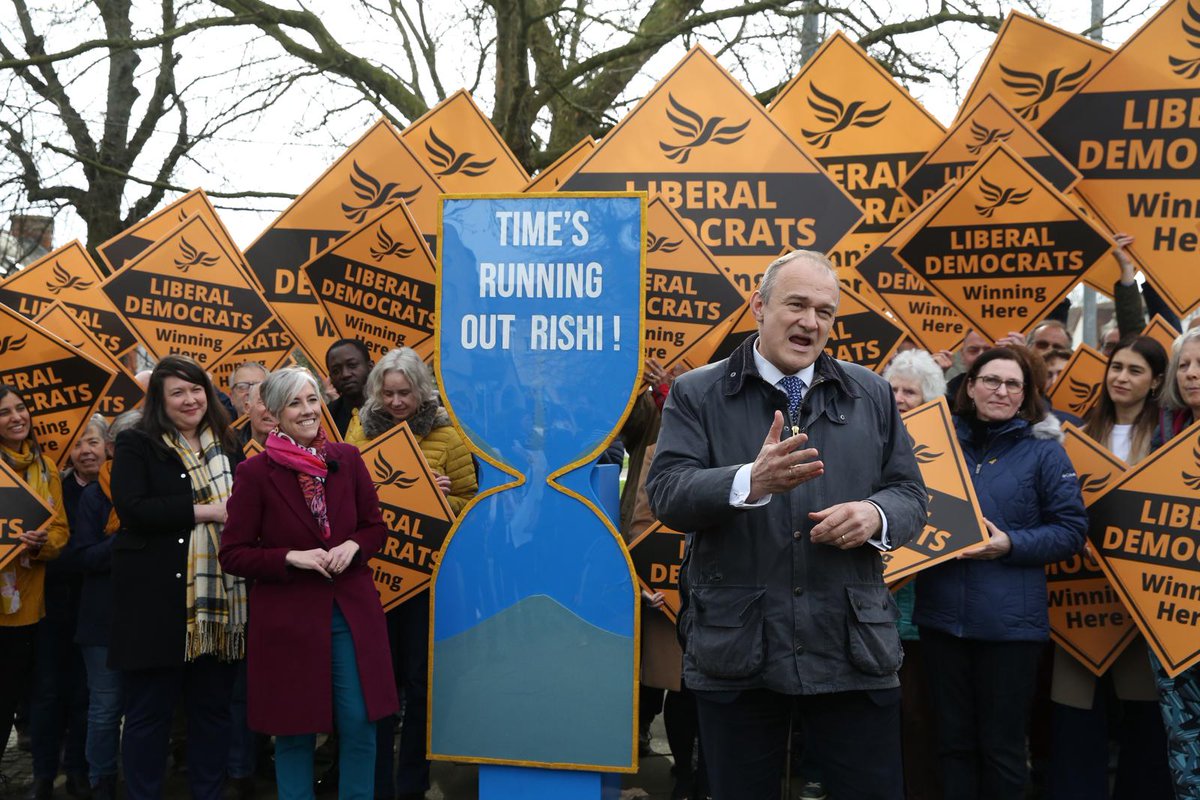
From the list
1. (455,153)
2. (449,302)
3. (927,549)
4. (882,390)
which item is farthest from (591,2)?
(882,390)

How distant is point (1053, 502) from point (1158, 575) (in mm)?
457

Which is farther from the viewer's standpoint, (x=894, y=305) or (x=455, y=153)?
(x=455, y=153)

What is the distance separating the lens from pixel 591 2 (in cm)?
1066

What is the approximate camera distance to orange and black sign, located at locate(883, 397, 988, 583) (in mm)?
4340

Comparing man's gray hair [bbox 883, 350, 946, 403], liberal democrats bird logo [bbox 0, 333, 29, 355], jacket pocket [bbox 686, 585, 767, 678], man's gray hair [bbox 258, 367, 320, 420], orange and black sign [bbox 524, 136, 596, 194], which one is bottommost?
jacket pocket [bbox 686, 585, 767, 678]

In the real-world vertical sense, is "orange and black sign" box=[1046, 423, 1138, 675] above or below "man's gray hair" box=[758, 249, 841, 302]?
below

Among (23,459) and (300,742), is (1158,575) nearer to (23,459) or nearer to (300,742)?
(300,742)

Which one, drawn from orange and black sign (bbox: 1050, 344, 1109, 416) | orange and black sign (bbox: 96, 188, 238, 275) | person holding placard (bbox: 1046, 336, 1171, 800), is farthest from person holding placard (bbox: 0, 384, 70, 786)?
orange and black sign (bbox: 1050, 344, 1109, 416)

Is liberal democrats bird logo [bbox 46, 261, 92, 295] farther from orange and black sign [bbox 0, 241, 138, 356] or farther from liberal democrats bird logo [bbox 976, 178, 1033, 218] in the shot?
liberal democrats bird logo [bbox 976, 178, 1033, 218]

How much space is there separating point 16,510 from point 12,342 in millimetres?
973

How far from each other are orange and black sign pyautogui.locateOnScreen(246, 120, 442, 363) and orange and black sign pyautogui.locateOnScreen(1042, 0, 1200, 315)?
3464 millimetres

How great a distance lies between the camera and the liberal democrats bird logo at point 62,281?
7.16m

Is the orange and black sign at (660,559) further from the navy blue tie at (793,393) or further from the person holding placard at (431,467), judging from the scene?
the navy blue tie at (793,393)

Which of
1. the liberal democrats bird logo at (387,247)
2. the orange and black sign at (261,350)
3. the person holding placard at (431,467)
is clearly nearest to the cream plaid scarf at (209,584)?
the person holding placard at (431,467)
